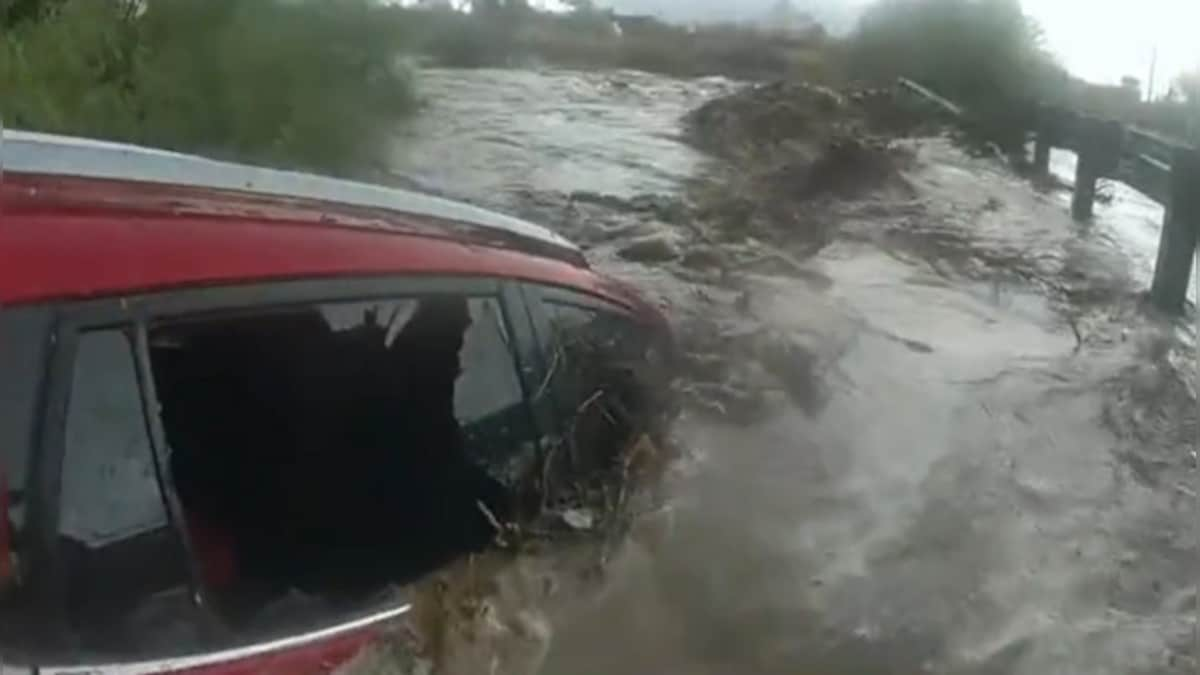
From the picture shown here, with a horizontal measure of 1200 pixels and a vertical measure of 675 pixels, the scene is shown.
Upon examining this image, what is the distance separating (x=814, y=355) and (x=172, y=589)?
3.89 metres

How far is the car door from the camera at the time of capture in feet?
6.63

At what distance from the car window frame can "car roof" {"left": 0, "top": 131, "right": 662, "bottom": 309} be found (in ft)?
0.07

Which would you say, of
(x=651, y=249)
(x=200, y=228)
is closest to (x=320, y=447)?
(x=200, y=228)

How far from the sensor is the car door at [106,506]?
202cm

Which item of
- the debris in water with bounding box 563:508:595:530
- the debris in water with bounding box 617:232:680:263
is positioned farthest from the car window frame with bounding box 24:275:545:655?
the debris in water with bounding box 617:232:680:263

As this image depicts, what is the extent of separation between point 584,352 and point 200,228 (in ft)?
4.29

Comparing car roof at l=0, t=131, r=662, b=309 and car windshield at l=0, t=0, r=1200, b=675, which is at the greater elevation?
car roof at l=0, t=131, r=662, b=309

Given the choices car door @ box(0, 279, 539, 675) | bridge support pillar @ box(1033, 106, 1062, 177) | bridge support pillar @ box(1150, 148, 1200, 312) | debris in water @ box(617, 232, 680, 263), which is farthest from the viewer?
bridge support pillar @ box(1033, 106, 1062, 177)

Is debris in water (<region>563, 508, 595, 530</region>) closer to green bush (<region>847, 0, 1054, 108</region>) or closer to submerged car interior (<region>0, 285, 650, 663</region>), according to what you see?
submerged car interior (<region>0, 285, 650, 663</region>)

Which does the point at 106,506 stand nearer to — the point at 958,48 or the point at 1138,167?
the point at 1138,167

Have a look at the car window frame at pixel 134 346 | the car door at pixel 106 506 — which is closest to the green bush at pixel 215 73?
the car window frame at pixel 134 346

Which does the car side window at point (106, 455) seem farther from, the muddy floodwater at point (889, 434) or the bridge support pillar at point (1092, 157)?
the bridge support pillar at point (1092, 157)

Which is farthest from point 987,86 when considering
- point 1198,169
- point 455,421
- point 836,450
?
point 455,421

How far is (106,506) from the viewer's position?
7.06ft
